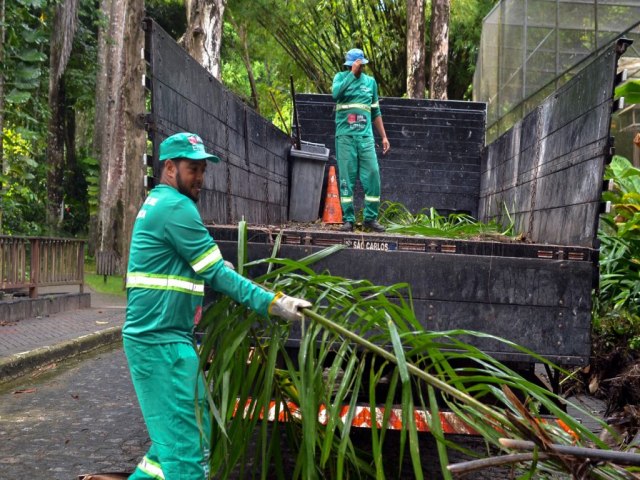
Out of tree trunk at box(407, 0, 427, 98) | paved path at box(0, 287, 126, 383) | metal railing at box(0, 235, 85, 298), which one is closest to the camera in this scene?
paved path at box(0, 287, 126, 383)

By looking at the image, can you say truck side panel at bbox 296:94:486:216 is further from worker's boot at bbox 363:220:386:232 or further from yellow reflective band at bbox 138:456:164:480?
yellow reflective band at bbox 138:456:164:480

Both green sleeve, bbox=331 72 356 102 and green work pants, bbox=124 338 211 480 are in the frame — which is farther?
green sleeve, bbox=331 72 356 102

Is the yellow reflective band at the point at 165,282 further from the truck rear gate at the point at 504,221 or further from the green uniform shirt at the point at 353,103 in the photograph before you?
the green uniform shirt at the point at 353,103

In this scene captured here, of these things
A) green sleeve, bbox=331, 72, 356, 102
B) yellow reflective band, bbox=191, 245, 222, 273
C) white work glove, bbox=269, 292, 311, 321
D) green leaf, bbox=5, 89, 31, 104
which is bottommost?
white work glove, bbox=269, 292, 311, 321

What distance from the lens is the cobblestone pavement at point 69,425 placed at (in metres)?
5.24

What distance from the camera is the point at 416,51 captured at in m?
17.2

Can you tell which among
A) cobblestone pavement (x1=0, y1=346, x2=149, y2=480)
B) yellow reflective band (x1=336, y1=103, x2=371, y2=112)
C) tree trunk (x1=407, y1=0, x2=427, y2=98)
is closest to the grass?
tree trunk (x1=407, y1=0, x2=427, y2=98)

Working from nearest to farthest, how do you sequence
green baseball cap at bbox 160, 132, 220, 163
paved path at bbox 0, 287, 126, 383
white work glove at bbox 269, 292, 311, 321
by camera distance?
white work glove at bbox 269, 292, 311, 321
green baseball cap at bbox 160, 132, 220, 163
paved path at bbox 0, 287, 126, 383

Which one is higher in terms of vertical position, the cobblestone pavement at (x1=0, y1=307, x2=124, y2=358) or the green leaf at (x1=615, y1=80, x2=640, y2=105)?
the green leaf at (x1=615, y1=80, x2=640, y2=105)

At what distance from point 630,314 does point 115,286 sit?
13538 mm

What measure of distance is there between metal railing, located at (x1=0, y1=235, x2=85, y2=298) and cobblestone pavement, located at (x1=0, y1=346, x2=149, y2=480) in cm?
339

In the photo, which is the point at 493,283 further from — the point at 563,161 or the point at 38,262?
the point at 38,262

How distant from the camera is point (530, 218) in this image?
6.15 metres

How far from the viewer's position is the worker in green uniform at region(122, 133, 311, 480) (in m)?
3.62
